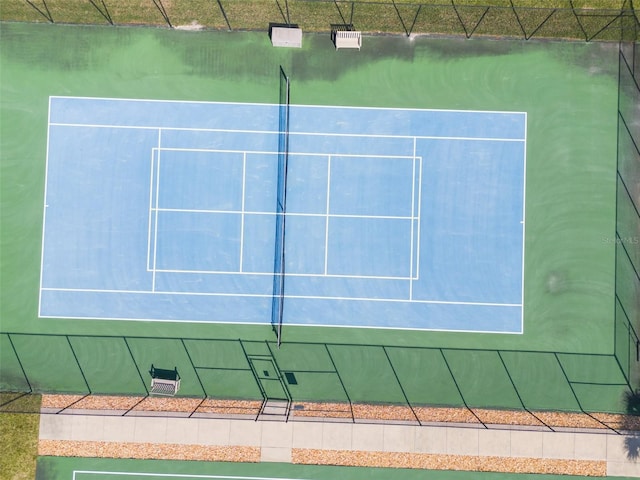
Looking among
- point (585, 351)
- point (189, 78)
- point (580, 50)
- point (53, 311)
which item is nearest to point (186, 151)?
point (189, 78)

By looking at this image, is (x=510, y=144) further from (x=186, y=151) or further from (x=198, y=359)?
(x=198, y=359)

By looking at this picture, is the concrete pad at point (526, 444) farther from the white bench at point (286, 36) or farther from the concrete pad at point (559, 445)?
the white bench at point (286, 36)

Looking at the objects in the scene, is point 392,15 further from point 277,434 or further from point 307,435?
point 277,434

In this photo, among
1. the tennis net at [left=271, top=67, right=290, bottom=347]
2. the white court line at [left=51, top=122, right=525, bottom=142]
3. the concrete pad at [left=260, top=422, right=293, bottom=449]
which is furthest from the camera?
the white court line at [left=51, top=122, right=525, bottom=142]

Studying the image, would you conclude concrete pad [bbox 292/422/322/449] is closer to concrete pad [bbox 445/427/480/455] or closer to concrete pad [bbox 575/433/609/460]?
concrete pad [bbox 445/427/480/455]

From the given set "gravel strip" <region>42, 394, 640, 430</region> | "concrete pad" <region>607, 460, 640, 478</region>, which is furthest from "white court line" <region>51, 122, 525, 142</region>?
"concrete pad" <region>607, 460, 640, 478</region>

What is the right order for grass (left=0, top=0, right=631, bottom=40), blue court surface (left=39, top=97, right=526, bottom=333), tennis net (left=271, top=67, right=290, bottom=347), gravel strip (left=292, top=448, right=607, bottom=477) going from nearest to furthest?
gravel strip (left=292, top=448, right=607, bottom=477)
tennis net (left=271, top=67, right=290, bottom=347)
blue court surface (left=39, top=97, right=526, bottom=333)
grass (left=0, top=0, right=631, bottom=40)

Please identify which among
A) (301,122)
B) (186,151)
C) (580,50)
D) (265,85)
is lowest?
(186,151)
